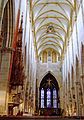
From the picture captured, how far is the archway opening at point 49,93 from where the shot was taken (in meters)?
A: 33.2

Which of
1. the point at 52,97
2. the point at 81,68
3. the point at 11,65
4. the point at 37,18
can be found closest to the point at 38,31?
the point at 37,18

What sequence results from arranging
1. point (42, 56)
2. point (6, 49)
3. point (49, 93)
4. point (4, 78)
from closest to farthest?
point (4, 78) < point (6, 49) < point (42, 56) < point (49, 93)

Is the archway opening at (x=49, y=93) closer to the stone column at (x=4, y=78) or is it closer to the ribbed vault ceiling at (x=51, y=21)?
the ribbed vault ceiling at (x=51, y=21)

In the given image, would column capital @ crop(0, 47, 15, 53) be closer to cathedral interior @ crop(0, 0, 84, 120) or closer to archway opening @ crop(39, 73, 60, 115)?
cathedral interior @ crop(0, 0, 84, 120)

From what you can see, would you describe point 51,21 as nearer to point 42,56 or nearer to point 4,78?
point 42,56

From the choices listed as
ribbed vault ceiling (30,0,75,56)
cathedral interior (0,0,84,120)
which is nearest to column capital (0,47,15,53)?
cathedral interior (0,0,84,120)

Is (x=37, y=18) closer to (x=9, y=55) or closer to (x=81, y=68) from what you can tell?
(x=81, y=68)

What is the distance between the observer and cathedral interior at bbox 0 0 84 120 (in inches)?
390

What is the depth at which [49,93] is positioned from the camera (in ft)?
114

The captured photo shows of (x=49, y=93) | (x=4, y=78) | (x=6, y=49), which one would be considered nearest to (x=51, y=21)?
(x=49, y=93)

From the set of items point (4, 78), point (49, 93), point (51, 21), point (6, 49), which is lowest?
point (49, 93)

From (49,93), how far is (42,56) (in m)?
8.07


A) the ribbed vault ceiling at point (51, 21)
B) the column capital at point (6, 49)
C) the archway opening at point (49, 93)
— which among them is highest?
the ribbed vault ceiling at point (51, 21)

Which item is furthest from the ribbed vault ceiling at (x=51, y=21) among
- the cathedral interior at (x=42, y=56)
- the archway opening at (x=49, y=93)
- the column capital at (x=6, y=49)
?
the column capital at (x=6, y=49)
